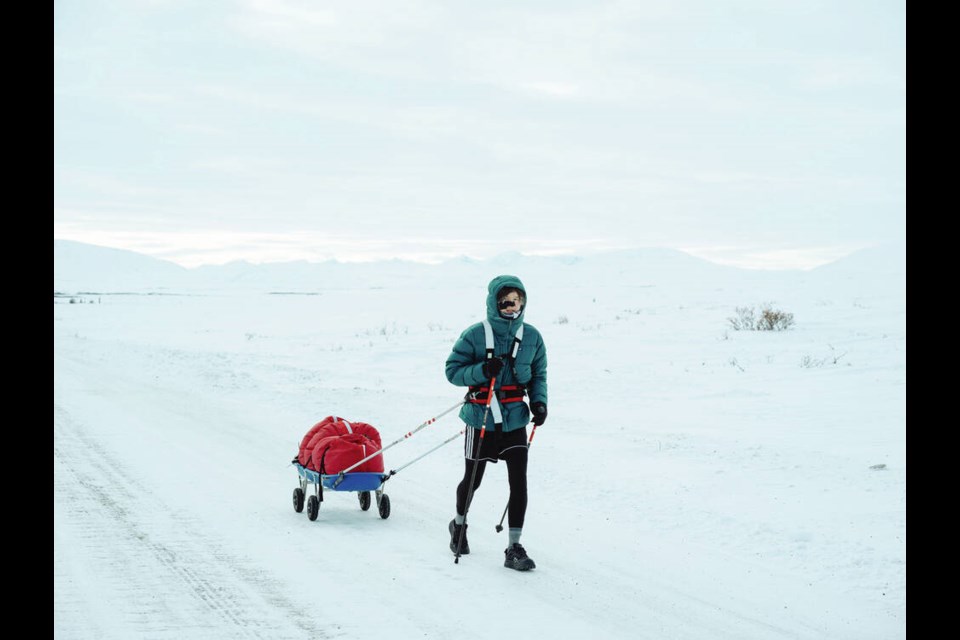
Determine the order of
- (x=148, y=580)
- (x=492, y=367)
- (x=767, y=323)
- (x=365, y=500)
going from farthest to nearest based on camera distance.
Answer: (x=767, y=323)
(x=365, y=500)
(x=492, y=367)
(x=148, y=580)

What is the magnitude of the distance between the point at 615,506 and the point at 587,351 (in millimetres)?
11861

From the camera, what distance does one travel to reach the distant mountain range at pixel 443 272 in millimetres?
96125

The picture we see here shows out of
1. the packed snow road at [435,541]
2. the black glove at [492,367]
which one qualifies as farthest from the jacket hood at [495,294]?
the packed snow road at [435,541]

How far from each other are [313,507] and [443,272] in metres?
138

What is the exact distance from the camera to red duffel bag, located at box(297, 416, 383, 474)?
720cm

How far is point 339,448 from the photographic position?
7.24 metres

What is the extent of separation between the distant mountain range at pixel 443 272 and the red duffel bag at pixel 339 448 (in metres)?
71.0

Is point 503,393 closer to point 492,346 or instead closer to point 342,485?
point 492,346

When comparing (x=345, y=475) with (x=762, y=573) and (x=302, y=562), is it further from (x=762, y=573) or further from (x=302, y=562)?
(x=762, y=573)

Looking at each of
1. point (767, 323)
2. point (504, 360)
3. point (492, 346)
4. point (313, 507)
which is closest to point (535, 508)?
point (313, 507)

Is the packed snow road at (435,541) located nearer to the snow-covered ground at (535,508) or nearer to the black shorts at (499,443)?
the snow-covered ground at (535,508)

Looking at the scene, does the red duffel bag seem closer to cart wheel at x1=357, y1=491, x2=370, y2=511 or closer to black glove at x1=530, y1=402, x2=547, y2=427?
cart wheel at x1=357, y1=491, x2=370, y2=511
